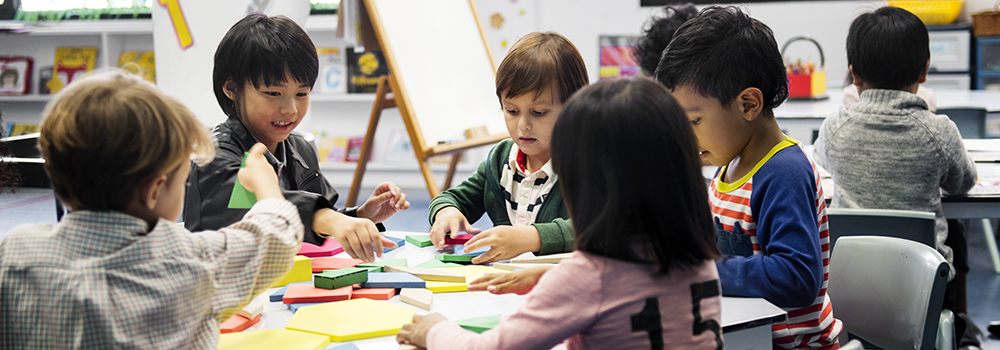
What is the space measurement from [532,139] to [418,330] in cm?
68

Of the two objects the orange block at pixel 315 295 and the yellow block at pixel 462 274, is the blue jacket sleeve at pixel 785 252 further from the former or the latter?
the orange block at pixel 315 295

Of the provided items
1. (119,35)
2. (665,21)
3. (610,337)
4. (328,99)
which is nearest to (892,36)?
(665,21)

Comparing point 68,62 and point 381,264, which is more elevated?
point 68,62

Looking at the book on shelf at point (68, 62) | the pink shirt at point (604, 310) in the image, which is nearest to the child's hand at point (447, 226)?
the pink shirt at point (604, 310)

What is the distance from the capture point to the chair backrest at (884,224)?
64.7 inches

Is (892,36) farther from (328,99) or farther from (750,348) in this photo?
(328,99)

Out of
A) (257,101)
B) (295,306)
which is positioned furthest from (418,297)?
(257,101)

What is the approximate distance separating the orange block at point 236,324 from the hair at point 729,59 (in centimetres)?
81

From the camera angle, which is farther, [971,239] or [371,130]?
[971,239]

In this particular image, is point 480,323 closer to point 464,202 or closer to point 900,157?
point 464,202

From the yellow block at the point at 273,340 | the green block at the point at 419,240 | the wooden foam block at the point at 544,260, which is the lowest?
the green block at the point at 419,240

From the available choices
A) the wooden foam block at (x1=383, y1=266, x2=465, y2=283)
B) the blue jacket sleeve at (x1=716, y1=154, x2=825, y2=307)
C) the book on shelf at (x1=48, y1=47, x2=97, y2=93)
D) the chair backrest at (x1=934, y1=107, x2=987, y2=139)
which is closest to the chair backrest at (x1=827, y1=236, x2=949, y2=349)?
the blue jacket sleeve at (x1=716, y1=154, x2=825, y2=307)


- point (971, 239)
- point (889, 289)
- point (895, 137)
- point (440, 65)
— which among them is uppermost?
point (440, 65)

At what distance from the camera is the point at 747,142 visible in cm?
125
